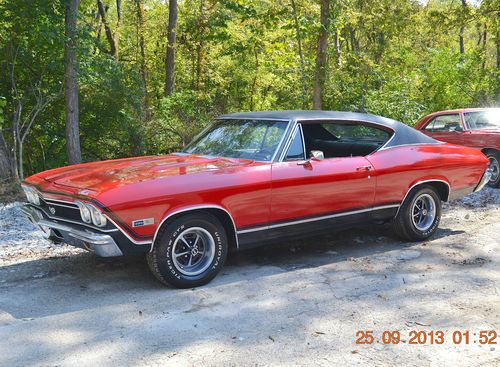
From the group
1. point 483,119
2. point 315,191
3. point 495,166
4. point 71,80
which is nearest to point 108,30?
point 71,80

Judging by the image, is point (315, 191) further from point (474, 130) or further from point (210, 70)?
point (210, 70)

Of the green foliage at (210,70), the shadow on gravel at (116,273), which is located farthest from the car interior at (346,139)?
the green foliage at (210,70)

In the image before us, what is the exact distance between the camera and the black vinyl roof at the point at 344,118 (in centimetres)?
577

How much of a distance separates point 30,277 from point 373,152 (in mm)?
3885

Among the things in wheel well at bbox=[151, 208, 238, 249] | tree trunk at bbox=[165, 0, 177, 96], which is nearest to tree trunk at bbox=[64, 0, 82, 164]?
wheel well at bbox=[151, 208, 238, 249]

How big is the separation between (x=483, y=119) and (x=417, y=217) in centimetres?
Result: 535

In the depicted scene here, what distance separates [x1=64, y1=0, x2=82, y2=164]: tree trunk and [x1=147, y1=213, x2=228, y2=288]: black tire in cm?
674

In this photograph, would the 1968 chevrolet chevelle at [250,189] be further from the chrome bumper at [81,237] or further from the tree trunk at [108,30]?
the tree trunk at [108,30]

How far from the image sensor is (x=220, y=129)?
20.2 feet

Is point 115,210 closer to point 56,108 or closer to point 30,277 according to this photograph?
point 30,277

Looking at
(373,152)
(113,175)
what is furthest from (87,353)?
(373,152)

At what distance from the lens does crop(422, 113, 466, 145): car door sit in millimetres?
10914

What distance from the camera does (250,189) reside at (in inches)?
196
